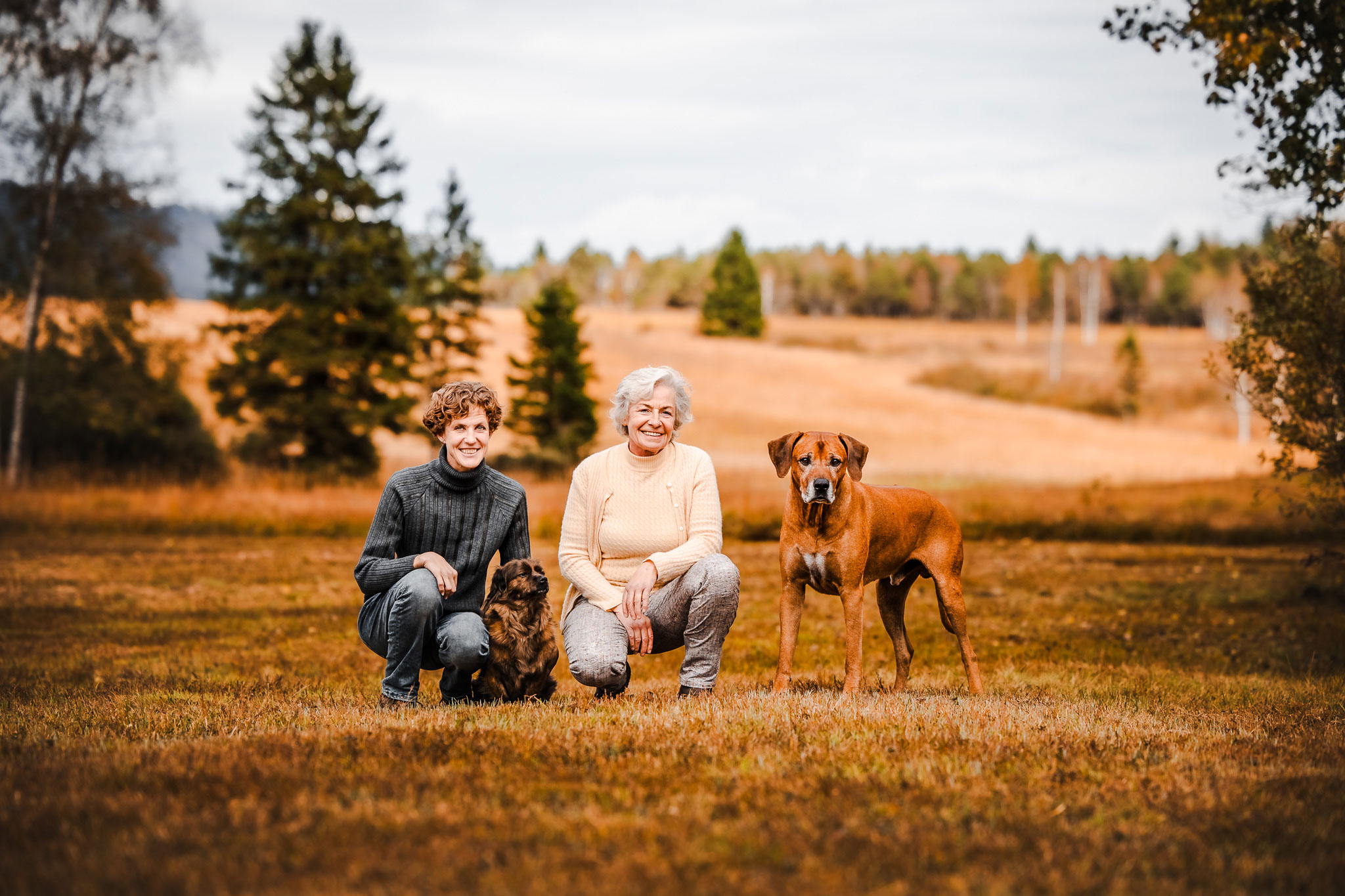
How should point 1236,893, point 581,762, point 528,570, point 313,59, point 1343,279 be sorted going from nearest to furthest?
1. point 1236,893
2. point 581,762
3. point 528,570
4. point 1343,279
5. point 313,59

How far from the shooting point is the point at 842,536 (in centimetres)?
670

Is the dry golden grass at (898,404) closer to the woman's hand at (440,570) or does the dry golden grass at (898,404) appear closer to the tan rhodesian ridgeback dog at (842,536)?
the tan rhodesian ridgeback dog at (842,536)

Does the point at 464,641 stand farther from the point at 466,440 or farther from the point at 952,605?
Answer: the point at 952,605

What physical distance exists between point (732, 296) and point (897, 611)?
89.5 m

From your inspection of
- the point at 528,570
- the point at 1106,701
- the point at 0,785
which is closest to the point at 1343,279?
the point at 1106,701

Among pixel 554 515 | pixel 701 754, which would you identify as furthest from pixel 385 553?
pixel 554 515

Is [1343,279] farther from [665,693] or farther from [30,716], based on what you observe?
[30,716]

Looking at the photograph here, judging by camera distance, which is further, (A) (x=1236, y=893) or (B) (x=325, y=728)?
(B) (x=325, y=728)

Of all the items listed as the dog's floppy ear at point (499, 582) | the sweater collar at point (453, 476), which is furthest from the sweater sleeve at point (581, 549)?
the sweater collar at point (453, 476)

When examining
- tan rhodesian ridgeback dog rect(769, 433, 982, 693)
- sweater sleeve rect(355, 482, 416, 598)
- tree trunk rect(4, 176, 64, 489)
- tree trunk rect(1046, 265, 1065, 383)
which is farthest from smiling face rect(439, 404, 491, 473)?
tree trunk rect(1046, 265, 1065, 383)

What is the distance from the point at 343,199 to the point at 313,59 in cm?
475

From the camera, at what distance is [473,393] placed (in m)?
6.00

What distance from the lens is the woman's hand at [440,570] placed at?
5852 millimetres

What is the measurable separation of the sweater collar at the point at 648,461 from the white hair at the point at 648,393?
0.13 metres
